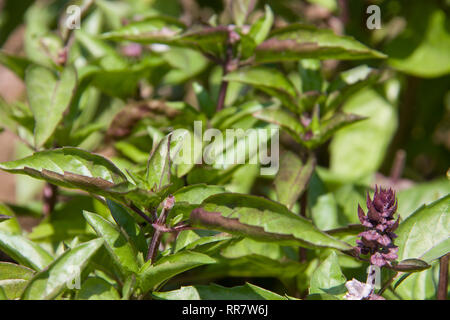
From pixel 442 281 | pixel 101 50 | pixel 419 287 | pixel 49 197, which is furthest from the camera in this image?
pixel 101 50

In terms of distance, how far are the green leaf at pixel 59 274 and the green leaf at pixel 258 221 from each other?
6.8 inches

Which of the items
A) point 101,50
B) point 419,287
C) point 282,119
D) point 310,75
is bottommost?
point 419,287

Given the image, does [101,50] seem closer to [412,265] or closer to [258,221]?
[258,221]

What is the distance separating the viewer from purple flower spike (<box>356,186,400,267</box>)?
904 millimetres

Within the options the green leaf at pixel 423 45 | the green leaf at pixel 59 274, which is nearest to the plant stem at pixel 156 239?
the green leaf at pixel 59 274

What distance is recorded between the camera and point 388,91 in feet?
6.84

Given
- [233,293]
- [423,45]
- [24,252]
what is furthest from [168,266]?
[423,45]

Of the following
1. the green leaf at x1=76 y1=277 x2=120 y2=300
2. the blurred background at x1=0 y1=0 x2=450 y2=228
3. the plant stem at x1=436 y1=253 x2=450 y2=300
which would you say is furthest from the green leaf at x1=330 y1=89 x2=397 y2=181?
the green leaf at x1=76 y1=277 x2=120 y2=300

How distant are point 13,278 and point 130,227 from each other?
8.7 inches

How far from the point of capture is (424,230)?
1.03m

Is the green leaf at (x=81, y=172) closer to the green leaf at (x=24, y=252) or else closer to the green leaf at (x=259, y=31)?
the green leaf at (x=24, y=252)

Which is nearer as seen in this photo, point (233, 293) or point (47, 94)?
point (233, 293)

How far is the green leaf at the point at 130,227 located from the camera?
1.01 metres

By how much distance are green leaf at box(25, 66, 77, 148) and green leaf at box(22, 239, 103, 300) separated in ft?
1.36
